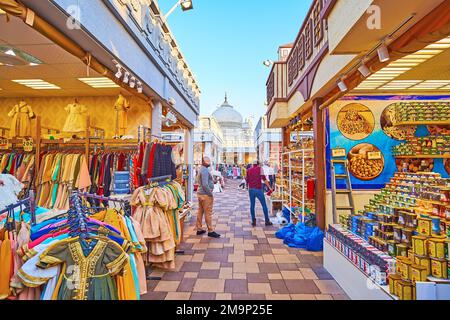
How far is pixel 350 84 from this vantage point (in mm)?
3330

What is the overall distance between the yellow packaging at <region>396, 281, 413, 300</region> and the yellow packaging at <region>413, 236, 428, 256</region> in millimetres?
262

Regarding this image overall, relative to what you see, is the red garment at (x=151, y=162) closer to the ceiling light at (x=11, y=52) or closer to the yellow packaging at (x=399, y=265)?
the ceiling light at (x=11, y=52)

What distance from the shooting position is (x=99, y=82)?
Result: 4977mm

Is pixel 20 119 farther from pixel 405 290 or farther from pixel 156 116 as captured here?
pixel 405 290

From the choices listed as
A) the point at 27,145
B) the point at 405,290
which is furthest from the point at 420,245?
the point at 27,145

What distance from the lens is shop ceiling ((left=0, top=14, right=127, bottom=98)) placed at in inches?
121

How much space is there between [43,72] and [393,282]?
18.1 feet

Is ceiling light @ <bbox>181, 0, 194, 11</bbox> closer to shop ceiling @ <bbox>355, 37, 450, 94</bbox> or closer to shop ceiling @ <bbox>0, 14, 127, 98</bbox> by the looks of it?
shop ceiling @ <bbox>0, 14, 127, 98</bbox>

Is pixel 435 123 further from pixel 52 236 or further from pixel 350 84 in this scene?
pixel 52 236

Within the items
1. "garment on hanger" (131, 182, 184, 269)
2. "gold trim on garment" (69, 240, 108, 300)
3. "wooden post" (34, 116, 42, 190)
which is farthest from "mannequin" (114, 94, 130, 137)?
"gold trim on garment" (69, 240, 108, 300)
